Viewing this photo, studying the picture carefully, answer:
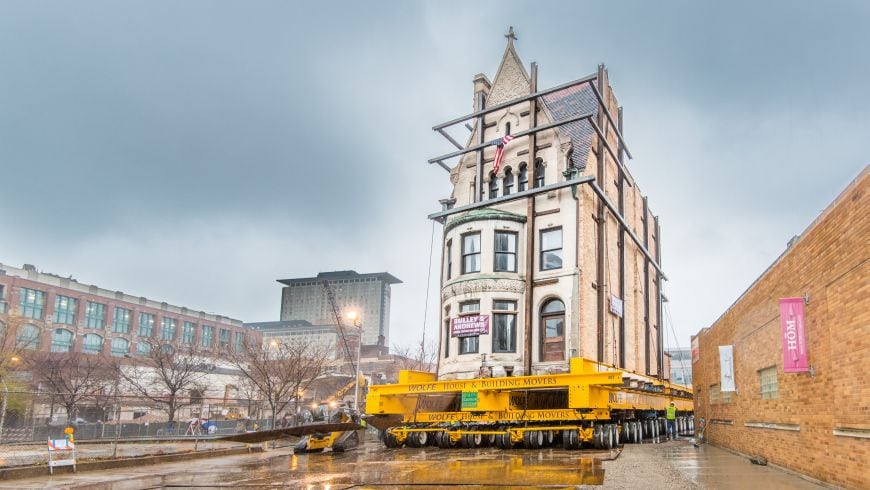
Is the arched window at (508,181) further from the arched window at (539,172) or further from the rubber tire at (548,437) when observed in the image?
the rubber tire at (548,437)

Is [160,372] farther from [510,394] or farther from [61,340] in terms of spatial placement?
[61,340]

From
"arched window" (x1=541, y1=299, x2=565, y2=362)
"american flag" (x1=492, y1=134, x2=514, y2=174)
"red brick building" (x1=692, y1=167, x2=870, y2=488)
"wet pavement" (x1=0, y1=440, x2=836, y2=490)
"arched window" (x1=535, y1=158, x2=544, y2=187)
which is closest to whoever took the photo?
"red brick building" (x1=692, y1=167, x2=870, y2=488)

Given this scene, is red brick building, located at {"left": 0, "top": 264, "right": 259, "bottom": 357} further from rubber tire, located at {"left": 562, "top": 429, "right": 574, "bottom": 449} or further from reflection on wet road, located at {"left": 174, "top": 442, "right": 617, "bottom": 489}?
rubber tire, located at {"left": 562, "top": 429, "right": 574, "bottom": 449}

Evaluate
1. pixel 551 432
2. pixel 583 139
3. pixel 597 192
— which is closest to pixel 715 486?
pixel 551 432

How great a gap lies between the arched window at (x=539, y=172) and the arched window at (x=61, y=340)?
244ft

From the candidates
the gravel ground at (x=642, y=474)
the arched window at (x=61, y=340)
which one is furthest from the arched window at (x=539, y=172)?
the arched window at (x=61, y=340)

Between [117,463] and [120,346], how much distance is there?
273 ft

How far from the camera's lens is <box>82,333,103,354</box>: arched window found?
87.4 meters

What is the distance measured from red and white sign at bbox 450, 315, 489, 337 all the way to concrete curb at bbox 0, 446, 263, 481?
918 centimetres

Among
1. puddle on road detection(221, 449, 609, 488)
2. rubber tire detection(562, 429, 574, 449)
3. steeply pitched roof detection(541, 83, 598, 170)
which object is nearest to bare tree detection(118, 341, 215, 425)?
steeply pitched roof detection(541, 83, 598, 170)

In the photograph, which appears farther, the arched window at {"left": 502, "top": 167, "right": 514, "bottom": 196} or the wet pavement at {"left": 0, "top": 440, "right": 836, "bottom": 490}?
the arched window at {"left": 502, "top": 167, "right": 514, "bottom": 196}

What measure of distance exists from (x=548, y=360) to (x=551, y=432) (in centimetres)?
583

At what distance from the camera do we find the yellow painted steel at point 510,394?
67.7 ft

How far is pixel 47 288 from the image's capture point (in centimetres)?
8300
